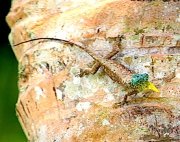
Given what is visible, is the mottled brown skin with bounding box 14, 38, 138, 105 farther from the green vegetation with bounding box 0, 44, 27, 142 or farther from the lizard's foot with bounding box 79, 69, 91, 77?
the green vegetation with bounding box 0, 44, 27, 142

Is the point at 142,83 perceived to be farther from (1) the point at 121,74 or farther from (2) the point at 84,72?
(2) the point at 84,72

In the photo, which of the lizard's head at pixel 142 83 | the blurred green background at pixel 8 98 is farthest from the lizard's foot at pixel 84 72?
the blurred green background at pixel 8 98

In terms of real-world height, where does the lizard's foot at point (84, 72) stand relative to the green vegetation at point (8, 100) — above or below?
above

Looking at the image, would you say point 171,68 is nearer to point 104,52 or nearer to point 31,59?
point 104,52

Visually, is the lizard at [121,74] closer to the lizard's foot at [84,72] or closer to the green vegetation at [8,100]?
the lizard's foot at [84,72]

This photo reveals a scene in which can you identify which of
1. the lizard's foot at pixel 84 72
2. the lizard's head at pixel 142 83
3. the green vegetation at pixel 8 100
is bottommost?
the green vegetation at pixel 8 100

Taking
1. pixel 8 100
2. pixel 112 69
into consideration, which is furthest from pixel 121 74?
pixel 8 100

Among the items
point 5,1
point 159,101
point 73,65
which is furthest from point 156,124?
point 5,1

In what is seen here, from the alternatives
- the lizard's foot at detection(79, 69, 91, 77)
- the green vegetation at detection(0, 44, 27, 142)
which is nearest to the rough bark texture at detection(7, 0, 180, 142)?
the lizard's foot at detection(79, 69, 91, 77)
